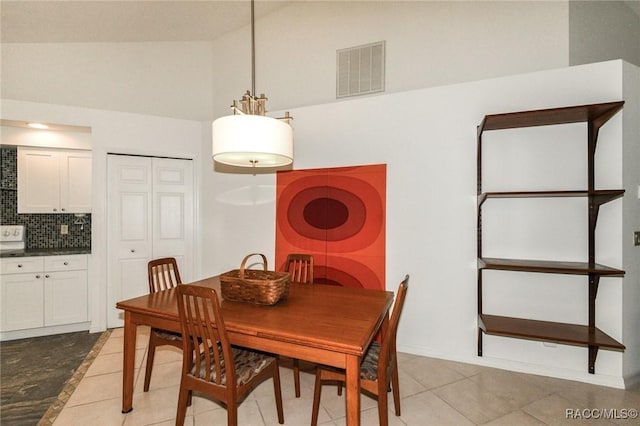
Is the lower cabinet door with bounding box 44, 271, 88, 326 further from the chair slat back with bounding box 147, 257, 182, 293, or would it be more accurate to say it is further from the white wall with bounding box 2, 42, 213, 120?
the white wall with bounding box 2, 42, 213, 120

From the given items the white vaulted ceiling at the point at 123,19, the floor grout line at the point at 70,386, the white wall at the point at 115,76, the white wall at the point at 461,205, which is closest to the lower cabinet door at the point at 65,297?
the floor grout line at the point at 70,386

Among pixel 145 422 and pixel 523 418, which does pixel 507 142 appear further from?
pixel 145 422

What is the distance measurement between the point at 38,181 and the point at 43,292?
127cm

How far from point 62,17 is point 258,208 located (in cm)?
256

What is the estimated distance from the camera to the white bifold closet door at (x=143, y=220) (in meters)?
3.73

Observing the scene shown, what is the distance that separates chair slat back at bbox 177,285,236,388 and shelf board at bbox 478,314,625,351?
197 centimetres

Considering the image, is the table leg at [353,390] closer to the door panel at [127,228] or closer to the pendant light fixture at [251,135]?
the pendant light fixture at [251,135]

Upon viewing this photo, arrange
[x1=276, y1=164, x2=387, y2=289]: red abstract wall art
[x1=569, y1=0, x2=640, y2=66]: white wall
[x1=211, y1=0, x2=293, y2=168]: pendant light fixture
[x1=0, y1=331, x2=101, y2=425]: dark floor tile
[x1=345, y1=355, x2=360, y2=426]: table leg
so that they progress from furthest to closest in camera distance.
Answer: [x1=276, y1=164, x2=387, y2=289]: red abstract wall art, [x1=569, y1=0, x2=640, y2=66]: white wall, [x1=0, y1=331, x2=101, y2=425]: dark floor tile, [x1=211, y1=0, x2=293, y2=168]: pendant light fixture, [x1=345, y1=355, x2=360, y2=426]: table leg

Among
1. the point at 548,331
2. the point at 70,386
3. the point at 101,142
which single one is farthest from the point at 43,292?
the point at 548,331

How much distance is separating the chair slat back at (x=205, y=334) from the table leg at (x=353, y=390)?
63cm

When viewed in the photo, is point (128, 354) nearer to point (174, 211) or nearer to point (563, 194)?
point (174, 211)

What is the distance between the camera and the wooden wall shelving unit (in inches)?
90.1

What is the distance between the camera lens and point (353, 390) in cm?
151

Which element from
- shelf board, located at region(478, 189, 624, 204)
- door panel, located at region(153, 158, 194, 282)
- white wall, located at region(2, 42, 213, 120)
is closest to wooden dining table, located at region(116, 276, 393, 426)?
shelf board, located at region(478, 189, 624, 204)
